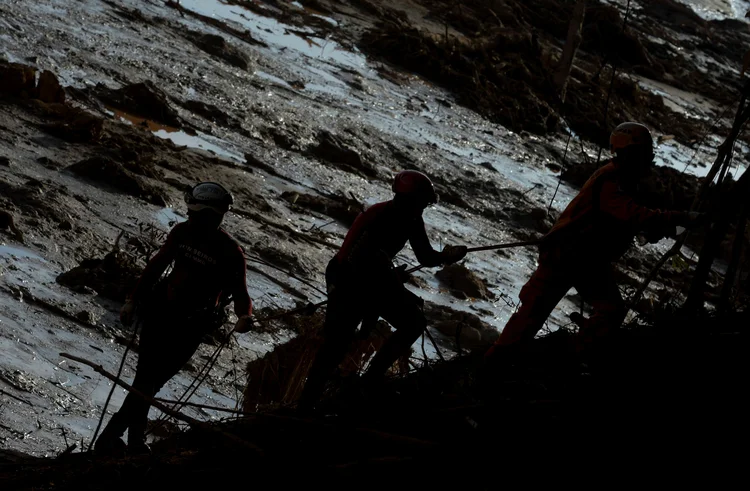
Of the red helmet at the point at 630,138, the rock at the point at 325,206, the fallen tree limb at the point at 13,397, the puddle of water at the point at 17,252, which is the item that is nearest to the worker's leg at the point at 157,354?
the fallen tree limb at the point at 13,397

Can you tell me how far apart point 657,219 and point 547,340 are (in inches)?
37.0

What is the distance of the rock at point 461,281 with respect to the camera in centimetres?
1142

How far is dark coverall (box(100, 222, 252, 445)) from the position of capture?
17.7 ft

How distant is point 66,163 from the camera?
35.7 ft

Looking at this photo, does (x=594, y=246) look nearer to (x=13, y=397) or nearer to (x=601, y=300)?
(x=601, y=300)

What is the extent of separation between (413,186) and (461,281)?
623cm

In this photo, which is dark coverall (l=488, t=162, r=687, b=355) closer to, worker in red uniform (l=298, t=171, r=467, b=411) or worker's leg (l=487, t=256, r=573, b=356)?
worker's leg (l=487, t=256, r=573, b=356)

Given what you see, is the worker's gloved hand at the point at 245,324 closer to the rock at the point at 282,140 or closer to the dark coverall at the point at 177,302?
the dark coverall at the point at 177,302

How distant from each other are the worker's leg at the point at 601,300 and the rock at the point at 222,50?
38.8ft

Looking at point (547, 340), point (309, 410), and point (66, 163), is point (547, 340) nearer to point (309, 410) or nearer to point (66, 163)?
point (309, 410)

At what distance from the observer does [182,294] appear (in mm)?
5398

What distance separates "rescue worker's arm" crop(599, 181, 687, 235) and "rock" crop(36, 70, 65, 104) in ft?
29.1

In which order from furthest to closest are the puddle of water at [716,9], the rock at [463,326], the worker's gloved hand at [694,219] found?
the puddle of water at [716,9] → the rock at [463,326] → the worker's gloved hand at [694,219]

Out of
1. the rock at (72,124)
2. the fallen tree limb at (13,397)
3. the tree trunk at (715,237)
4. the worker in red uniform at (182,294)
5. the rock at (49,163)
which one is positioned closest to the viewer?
the tree trunk at (715,237)
